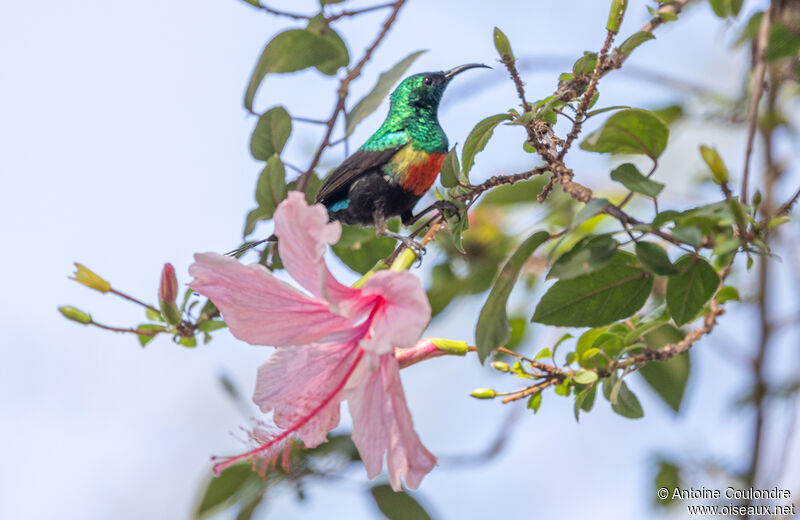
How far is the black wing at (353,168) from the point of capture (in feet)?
3.96

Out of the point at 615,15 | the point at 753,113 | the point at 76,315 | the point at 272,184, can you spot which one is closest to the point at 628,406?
the point at 753,113

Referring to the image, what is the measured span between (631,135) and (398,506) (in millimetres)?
912

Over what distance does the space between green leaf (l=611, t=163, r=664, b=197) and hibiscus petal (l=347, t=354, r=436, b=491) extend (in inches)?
13.4

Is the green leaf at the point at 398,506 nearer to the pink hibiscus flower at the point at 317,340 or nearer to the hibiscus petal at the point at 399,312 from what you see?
the pink hibiscus flower at the point at 317,340

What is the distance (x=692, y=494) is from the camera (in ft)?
6.07

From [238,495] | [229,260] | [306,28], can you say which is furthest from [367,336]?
[238,495]

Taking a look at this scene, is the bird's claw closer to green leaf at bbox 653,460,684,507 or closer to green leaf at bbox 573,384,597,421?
green leaf at bbox 573,384,597,421

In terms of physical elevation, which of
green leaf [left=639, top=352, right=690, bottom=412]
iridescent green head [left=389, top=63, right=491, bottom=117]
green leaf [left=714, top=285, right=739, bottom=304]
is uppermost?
iridescent green head [left=389, top=63, right=491, bottom=117]

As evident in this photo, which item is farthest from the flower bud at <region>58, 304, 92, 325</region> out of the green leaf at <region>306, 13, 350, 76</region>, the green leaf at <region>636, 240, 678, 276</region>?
the green leaf at <region>636, 240, 678, 276</region>

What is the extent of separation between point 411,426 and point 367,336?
4.6 inches

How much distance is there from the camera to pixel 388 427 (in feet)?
3.09

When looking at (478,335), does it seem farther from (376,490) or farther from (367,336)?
(376,490)

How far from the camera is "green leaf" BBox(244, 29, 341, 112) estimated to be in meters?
1.39

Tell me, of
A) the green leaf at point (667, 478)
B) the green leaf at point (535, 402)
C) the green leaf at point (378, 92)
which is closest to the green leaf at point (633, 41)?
the green leaf at point (378, 92)
